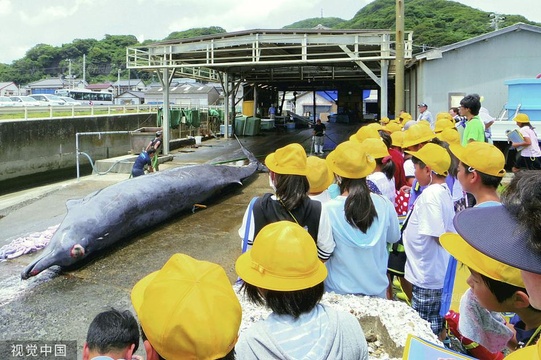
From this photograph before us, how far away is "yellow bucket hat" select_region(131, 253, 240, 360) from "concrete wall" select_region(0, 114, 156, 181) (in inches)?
858

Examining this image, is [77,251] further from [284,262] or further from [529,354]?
[529,354]

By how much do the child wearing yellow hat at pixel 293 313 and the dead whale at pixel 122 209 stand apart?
429cm

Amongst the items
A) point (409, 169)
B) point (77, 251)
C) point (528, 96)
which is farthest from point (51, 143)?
point (409, 169)

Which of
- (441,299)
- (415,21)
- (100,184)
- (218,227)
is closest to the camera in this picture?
(441,299)

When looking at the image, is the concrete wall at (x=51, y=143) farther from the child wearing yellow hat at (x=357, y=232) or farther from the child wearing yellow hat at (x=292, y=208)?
the child wearing yellow hat at (x=357, y=232)

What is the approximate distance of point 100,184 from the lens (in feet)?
38.6

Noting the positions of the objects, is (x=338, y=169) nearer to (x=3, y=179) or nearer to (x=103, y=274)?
(x=103, y=274)

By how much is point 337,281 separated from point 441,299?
35.6 inches

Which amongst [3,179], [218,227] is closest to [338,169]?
[218,227]

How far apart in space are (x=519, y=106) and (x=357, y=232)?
12327 mm

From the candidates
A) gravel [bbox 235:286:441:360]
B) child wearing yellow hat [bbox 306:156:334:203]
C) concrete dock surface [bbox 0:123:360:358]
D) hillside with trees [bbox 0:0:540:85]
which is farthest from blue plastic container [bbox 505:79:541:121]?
hillside with trees [bbox 0:0:540:85]

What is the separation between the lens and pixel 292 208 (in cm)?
312

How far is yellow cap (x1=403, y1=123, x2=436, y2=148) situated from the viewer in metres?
4.79

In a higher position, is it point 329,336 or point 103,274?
point 329,336
